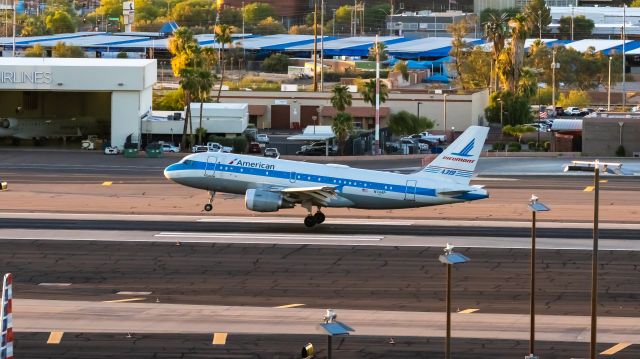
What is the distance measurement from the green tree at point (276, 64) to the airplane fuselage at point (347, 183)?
432 ft

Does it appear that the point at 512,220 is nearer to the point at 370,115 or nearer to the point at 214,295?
the point at 214,295

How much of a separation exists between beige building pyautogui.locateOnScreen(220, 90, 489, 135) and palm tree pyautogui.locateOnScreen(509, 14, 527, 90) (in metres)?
4.49

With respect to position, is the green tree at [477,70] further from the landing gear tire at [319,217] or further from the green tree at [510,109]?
the landing gear tire at [319,217]

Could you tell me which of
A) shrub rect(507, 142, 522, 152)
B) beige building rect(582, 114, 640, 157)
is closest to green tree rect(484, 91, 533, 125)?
shrub rect(507, 142, 522, 152)

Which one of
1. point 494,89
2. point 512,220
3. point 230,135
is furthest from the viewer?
point 494,89

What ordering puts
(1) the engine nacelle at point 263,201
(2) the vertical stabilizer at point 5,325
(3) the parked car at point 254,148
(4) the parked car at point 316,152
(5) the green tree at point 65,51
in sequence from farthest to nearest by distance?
(5) the green tree at point 65,51 < (3) the parked car at point 254,148 < (4) the parked car at point 316,152 < (1) the engine nacelle at point 263,201 < (2) the vertical stabilizer at point 5,325

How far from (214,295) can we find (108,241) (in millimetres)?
12570

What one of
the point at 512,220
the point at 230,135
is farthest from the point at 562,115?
the point at 512,220

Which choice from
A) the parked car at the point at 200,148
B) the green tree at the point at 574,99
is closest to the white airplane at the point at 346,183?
the parked car at the point at 200,148

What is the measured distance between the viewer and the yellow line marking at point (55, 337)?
123 feet

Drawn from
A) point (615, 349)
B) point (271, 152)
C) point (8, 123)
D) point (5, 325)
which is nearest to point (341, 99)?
point (271, 152)

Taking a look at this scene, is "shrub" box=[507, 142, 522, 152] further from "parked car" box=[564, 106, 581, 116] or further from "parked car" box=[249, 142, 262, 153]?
"parked car" box=[564, 106, 581, 116]

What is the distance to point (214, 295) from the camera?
44656mm

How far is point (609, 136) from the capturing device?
10162cm
